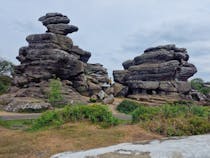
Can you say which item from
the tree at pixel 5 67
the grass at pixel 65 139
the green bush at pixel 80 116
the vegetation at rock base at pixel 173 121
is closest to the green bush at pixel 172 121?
the vegetation at rock base at pixel 173 121

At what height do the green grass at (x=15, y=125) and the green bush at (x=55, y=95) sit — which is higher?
the green bush at (x=55, y=95)

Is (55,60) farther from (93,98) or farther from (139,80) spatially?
(139,80)

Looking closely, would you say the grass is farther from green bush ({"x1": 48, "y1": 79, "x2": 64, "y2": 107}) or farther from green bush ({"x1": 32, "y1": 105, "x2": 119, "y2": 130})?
green bush ({"x1": 48, "y1": 79, "x2": 64, "y2": 107})

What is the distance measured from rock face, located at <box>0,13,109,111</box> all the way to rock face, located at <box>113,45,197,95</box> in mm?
7445

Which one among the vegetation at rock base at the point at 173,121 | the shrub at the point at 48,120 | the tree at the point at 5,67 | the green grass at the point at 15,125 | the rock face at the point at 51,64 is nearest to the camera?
the vegetation at rock base at the point at 173,121

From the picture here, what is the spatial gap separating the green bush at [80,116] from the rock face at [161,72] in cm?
3003

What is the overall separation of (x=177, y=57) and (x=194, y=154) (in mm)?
42407

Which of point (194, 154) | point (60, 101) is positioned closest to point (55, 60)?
point (60, 101)

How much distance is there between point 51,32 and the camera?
39.2m

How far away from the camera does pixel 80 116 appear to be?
1328 cm

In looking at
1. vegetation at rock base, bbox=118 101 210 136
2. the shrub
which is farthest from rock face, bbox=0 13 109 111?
vegetation at rock base, bbox=118 101 210 136

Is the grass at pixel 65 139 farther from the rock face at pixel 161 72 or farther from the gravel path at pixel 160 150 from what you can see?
the rock face at pixel 161 72

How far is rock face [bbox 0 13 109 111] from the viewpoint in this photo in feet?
117

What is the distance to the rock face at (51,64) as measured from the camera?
35781mm
